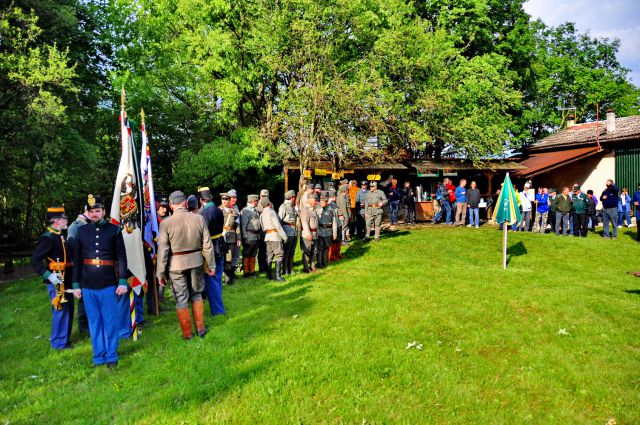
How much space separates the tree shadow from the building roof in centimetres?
1296

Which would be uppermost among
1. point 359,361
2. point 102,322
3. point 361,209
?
point 361,209

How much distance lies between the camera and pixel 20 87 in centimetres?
1506

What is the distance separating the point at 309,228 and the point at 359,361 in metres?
6.39

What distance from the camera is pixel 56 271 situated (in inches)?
287

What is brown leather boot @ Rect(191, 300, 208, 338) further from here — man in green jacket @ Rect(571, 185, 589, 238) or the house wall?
the house wall

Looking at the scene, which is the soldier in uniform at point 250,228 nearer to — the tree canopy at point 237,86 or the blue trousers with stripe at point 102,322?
the blue trousers with stripe at point 102,322

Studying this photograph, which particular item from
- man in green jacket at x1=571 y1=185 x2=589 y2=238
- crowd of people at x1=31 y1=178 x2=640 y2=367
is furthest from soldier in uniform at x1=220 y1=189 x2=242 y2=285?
man in green jacket at x1=571 y1=185 x2=589 y2=238

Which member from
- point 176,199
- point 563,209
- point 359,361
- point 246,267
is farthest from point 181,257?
point 563,209

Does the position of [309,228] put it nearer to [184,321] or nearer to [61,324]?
[184,321]

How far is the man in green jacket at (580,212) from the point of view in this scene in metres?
18.2

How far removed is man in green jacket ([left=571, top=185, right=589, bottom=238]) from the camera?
1823 cm

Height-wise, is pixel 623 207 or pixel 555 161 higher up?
pixel 555 161

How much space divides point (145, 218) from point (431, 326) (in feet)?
18.1

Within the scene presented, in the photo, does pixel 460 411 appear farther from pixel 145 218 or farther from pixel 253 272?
pixel 253 272
